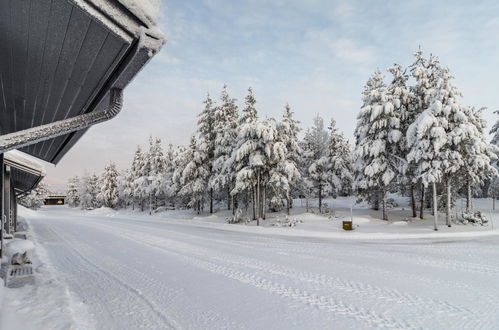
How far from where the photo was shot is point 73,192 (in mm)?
102688

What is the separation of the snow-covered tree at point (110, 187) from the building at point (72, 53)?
65518mm

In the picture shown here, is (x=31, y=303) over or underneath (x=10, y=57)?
underneath

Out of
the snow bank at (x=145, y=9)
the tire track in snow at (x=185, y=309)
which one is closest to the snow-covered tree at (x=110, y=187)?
the tire track in snow at (x=185, y=309)

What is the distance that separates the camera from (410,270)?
8305mm

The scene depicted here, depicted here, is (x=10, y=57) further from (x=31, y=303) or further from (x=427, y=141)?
(x=427, y=141)

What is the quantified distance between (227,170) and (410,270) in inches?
914

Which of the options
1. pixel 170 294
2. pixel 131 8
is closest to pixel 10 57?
pixel 131 8

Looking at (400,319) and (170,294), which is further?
(170,294)

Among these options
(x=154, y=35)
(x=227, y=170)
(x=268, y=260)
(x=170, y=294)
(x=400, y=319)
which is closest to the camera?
(x=154, y=35)

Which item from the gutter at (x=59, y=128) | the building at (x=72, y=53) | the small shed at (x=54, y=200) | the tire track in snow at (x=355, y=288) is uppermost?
the building at (x=72, y=53)

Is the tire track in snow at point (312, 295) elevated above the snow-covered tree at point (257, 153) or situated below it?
below

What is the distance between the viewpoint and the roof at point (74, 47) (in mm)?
2812

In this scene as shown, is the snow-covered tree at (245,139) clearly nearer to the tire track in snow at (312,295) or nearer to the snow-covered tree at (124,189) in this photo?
the tire track in snow at (312,295)

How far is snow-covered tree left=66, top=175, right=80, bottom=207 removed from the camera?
99.3 m
